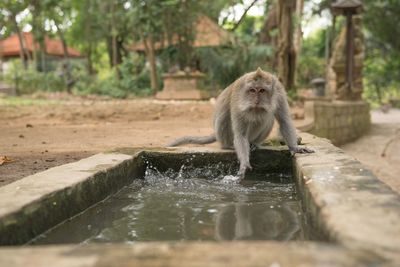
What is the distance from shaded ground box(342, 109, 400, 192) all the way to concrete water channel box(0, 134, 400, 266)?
12.2 ft

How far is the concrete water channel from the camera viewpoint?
1.84 metres

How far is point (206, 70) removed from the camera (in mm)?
20297

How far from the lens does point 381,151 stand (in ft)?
36.4

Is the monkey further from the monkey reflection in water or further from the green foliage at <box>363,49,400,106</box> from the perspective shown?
the green foliage at <box>363,49,400,106</box>

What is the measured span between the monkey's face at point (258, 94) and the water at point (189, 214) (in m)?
0.73

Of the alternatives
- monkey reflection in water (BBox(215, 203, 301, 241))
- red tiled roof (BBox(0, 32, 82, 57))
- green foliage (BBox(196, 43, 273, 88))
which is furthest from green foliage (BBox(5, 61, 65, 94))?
monkey reflection in water (BBox(215, 203, 301, 241))

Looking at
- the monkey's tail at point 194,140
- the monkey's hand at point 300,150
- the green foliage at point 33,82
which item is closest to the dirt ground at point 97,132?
the monkey's tail at point 194,140

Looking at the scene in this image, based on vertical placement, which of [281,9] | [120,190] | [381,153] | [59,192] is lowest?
[381,153]

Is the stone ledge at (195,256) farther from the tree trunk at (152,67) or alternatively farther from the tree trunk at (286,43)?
the tree trunk at (152,67)

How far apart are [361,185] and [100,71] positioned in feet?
125

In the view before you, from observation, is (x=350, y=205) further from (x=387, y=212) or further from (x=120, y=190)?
(x=120, y=190)

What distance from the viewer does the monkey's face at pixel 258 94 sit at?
4848 millimetres

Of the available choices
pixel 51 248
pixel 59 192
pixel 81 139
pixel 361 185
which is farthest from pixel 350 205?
pixel 81 139

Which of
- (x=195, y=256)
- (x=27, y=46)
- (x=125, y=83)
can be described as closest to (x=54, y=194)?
(x=195, y=256)
